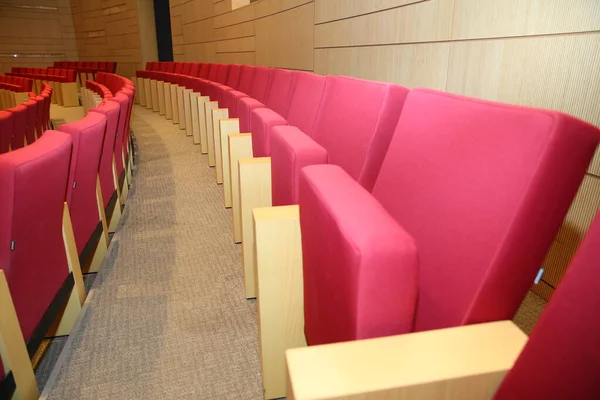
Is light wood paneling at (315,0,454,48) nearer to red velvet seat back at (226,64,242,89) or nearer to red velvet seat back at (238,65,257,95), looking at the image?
red velvet seat back at (238,65,257,95)

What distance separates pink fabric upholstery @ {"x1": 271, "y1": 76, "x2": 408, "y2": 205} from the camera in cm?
41

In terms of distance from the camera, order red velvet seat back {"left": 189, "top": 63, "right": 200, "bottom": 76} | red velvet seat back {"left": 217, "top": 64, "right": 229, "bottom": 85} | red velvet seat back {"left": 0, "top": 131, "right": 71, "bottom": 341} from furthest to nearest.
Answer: red velvet seat back {"left": 189, "top": 63, "right": 200, "bottom": 76}, red velvet seat back {"left": 217, "top": 64, "right": 229, "bottom": 85}, red velvet seat back {"left": 0, "top": 131, "right": 71, "bottom": 341}

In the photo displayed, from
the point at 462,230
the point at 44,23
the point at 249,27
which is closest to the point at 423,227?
the point at 462,230

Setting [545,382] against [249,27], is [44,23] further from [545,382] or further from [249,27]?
[545,382]

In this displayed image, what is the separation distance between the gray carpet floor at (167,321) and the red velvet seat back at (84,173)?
10 cm

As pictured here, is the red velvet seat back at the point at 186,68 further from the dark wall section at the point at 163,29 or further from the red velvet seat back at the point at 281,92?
the red velvet seat back at the point at 281,92

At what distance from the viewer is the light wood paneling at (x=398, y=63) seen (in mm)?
773

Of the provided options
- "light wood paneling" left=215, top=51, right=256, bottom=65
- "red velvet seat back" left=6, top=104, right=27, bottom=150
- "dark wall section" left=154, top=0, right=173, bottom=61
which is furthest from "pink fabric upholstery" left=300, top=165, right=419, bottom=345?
"dark wall section" left=154, top=0, right=173, bottom=61

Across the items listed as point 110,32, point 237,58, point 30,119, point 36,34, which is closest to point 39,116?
point 30,119

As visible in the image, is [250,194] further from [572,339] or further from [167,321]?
[572,339]

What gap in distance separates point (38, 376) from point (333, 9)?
45.4 inches

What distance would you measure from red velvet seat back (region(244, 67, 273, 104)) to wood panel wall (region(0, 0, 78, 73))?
15.1 ft

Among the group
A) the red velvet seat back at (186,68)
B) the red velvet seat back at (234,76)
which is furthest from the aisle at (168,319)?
the red velvet seat back at (186,68)

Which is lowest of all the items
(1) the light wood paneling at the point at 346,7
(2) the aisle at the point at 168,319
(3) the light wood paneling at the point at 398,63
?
(2) the aisle at the point at 168,319
